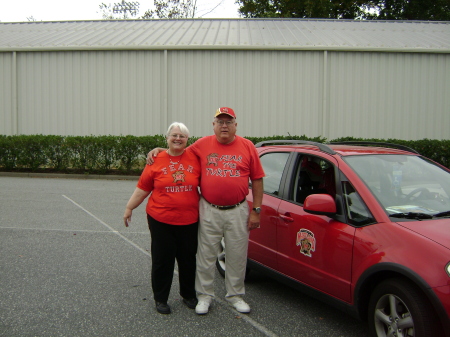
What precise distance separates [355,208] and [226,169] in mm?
1152

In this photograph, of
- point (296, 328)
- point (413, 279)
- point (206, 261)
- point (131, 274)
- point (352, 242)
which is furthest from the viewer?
point (131, 274)

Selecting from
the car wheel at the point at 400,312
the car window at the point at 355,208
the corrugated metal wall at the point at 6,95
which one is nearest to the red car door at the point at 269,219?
the car window at the point at 355,208

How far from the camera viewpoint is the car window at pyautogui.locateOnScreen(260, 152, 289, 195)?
15.8 feet

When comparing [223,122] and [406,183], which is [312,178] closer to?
[406,183]

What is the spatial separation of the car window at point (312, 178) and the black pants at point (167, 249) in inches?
41.5

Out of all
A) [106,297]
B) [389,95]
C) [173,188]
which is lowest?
[106,297]

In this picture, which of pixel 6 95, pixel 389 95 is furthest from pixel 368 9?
pixel 6 95

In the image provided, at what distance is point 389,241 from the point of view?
3.34 m

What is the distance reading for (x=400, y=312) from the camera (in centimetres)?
318

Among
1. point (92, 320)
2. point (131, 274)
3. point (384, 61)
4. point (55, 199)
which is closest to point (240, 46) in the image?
point (384, 61)

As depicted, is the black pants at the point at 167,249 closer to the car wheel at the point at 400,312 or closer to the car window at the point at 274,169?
the car window at the point at 274,169

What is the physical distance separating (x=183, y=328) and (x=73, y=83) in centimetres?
1769

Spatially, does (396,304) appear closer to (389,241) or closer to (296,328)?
(389,241)

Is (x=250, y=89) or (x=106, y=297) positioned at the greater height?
(x=250, y=89)
